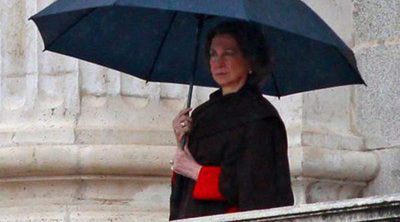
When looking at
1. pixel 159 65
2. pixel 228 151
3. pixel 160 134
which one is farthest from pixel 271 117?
pixel 160 134

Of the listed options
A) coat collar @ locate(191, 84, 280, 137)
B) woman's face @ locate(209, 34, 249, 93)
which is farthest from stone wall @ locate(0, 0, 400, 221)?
woman's face @ locate(209, 34, 249, 93)

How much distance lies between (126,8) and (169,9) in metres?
0.60

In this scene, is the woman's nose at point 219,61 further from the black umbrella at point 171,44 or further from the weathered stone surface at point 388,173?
the weathered stone surface at point 388,173

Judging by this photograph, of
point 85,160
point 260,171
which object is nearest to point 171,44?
point 260,171

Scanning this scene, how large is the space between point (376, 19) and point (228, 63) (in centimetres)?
206

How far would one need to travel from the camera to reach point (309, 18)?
6648 millimetres

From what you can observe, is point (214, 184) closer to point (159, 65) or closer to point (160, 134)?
point (159, 65)

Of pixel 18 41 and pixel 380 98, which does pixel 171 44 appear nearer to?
pixel 18 41

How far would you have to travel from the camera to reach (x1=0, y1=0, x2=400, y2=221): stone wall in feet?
26.8

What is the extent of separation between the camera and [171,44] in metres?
7.16

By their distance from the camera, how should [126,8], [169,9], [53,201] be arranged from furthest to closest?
[53,201]
[126,8]
[169,9]

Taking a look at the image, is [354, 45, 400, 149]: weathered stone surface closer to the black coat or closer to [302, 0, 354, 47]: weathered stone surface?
[302, 0, 354, 47]: weathered stone surface

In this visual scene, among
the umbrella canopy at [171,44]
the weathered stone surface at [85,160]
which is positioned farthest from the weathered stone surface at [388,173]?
the umbrella canopy at [171,44]

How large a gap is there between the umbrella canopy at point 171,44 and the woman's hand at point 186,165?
362mm
